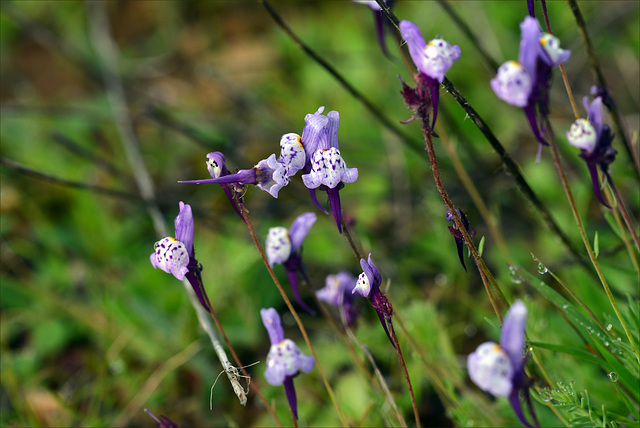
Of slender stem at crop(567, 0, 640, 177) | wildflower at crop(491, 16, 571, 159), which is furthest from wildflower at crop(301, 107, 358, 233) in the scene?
slender stem at crop(567, 0, 640, 177)

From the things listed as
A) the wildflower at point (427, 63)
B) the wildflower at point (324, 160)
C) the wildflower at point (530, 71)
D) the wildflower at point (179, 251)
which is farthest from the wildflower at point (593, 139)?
the wildflower at point (179, 251)

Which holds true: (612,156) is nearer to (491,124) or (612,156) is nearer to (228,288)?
(228,288)

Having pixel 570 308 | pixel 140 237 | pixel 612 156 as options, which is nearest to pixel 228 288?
pixel 140 237

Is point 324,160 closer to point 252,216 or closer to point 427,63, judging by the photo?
point 427,63

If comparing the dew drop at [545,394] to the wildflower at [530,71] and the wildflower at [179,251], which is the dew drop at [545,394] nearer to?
the wildflower at [530,71]

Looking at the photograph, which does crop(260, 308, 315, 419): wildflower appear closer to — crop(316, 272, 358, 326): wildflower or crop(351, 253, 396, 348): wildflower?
crop(351, 253, 396, 348): wildflower

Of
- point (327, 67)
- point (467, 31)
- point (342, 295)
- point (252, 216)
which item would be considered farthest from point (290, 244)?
point (252, 216)
